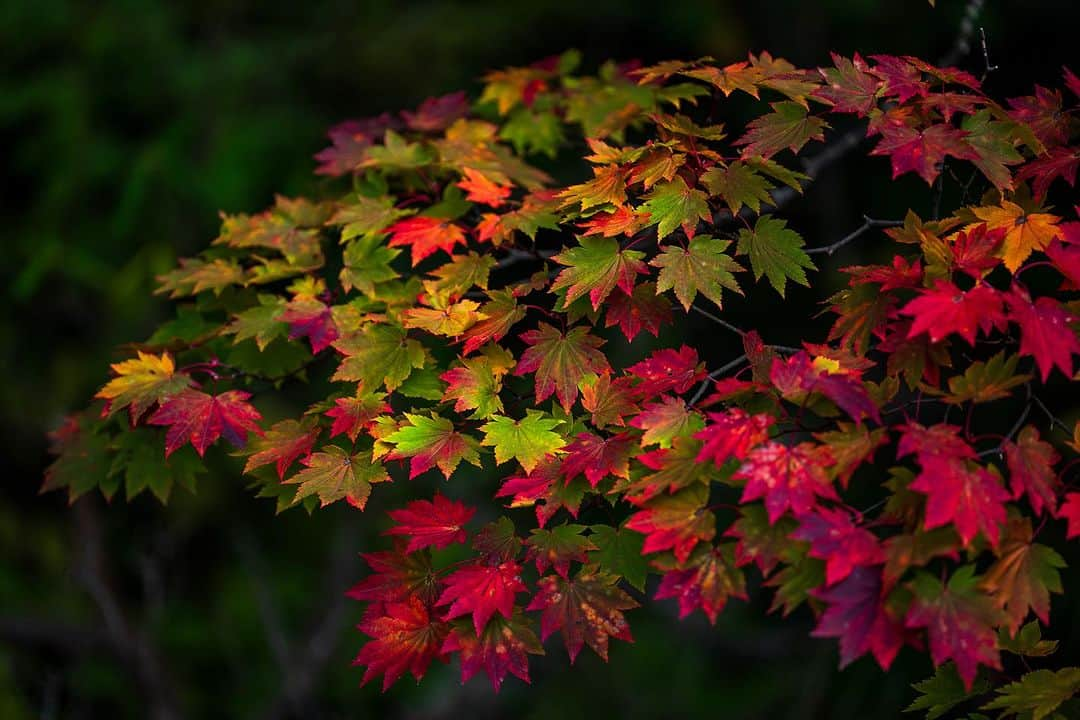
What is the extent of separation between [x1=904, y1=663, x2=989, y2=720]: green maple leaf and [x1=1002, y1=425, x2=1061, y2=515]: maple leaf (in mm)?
462

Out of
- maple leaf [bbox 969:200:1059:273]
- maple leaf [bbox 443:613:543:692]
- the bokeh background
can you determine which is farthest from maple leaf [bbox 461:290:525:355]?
the bokeh background

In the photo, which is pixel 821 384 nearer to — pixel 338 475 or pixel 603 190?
pixel 603 190

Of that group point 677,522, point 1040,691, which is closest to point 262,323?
point 677,522

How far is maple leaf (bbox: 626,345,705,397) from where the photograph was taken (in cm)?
161

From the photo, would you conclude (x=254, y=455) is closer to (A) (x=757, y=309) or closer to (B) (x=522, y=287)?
(B) (x=522, y=287)

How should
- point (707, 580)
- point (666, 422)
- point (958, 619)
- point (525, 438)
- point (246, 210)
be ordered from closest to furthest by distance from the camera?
point (958, 619) < point (707, 580) < point (666, 422) < point (525, 438) < point (246, 210)

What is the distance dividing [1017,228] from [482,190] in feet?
3.15

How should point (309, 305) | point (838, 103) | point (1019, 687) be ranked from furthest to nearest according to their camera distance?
point (309, 305) < point (838, 103) < point (1019, 687)

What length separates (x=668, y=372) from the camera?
1630mm

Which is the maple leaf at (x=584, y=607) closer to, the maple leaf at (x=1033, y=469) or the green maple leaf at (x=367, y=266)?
the maple leaf at (x=1033, y=469)

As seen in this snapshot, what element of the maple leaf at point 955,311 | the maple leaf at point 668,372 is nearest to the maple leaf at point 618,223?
the maple leaf at point 668,372

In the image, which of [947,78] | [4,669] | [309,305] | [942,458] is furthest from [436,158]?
[4,669]

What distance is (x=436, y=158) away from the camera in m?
2.26

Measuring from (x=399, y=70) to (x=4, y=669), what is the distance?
3.27 m
